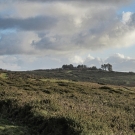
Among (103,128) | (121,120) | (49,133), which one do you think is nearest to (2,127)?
(49,133)

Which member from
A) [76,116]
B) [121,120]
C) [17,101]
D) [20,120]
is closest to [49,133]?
[76,116]

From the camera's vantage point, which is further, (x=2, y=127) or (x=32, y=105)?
(x=32, y=105)

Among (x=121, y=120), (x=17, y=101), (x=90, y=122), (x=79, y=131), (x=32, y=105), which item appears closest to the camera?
(x=79, y=131)

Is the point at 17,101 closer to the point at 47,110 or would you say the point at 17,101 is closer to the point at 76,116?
the point at 47,110

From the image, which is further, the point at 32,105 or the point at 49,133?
the point at 32,105

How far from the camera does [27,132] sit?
45.2 feet

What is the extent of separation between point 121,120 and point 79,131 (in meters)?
4.89

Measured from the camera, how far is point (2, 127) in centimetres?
1448

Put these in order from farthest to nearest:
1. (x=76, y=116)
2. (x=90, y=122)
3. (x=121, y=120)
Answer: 1. (x=121, y=120)
2. (x=76, y=116)
3. (x=90, y=122)

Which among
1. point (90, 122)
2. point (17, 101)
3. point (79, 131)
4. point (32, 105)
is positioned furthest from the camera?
point (17, 101)

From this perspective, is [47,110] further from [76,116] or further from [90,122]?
[90,122]

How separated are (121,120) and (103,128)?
377 cm

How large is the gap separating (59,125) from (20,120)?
402 cm

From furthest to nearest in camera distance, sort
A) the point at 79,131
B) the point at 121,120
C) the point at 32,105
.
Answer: the point at 32,105 → the point at 121,120 → the point at 79,131
